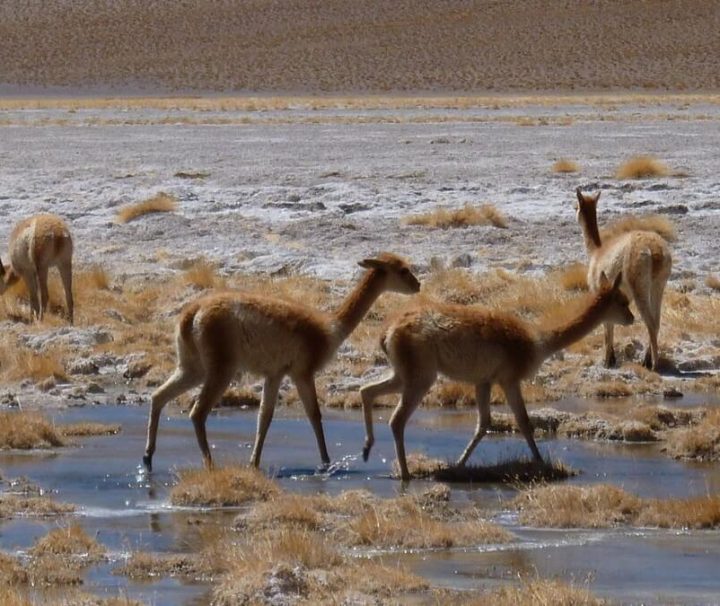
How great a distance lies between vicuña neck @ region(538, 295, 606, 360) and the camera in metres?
11.3

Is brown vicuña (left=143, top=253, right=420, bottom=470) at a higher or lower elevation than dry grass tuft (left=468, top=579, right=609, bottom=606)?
higher

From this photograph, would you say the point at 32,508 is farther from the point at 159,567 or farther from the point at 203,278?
the point at 203,278

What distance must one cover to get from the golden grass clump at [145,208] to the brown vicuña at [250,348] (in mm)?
12677

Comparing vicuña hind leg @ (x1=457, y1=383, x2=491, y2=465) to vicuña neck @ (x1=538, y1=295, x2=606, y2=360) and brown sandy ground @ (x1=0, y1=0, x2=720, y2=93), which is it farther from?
brown sandy ground @ (x1=0, y1=0, x2=720, y2=93)

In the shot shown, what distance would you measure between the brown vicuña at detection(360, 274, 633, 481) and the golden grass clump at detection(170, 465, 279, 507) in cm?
107

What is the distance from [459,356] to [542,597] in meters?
3.71

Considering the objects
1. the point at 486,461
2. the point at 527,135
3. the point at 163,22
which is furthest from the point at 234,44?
the point at 486,461

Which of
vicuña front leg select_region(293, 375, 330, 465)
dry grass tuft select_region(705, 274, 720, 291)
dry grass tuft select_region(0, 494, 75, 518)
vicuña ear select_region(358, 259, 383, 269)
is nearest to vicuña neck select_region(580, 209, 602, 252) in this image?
dry grass tuft select_region(705, 274, 720, 291)

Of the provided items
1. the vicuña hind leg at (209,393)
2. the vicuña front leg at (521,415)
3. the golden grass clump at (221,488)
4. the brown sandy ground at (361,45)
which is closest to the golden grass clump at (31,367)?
the vicuña hind leg at (209,393)

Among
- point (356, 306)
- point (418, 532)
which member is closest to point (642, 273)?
point (356, 306)

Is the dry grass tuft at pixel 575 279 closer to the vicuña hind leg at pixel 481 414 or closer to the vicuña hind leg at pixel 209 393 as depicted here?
the vicuña hind leg at pixel 481 414

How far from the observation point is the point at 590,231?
16.0 meters

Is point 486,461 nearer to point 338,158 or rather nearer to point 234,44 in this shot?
point 338,158

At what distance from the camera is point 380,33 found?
320ft
